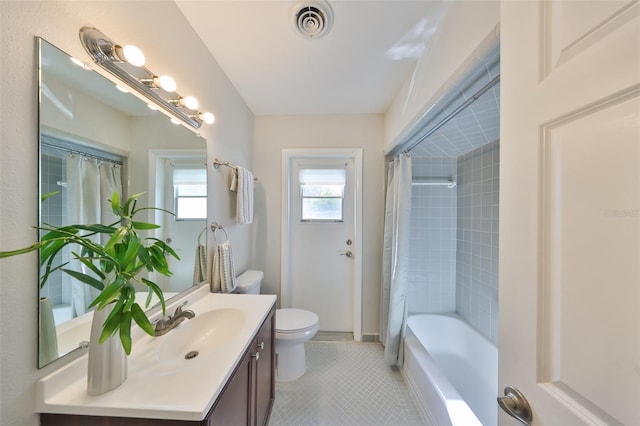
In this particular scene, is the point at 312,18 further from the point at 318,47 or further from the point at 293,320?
the point at 293,320

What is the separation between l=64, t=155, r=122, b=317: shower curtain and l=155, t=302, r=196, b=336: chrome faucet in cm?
29

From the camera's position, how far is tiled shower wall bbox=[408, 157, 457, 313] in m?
2.37

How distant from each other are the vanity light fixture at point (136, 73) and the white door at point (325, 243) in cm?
134

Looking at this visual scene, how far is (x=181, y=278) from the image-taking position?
1.24 meters

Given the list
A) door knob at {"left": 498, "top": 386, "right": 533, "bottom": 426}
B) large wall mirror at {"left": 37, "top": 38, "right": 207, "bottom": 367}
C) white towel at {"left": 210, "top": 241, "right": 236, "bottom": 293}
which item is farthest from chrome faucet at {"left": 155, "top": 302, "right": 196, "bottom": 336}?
door knob at {"left": 498, "top": 386, "right": 533, "bottom": 426}

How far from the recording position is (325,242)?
2.48 metres

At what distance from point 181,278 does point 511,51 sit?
5.26 ft

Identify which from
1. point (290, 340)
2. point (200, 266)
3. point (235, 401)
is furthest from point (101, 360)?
point (290, 340)

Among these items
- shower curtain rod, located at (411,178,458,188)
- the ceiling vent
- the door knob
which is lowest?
the door knob

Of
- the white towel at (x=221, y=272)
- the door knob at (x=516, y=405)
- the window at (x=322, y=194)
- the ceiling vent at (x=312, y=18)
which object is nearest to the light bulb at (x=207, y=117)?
the ceiling vent at (x=312, y=18)

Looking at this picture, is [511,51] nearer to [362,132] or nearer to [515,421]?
[515,421]

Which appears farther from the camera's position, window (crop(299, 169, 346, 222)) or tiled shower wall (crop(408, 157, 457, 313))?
window (crop(299, 169, 346, 222))

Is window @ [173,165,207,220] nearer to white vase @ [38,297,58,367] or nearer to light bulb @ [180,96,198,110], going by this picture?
light bulb @ [180,96,198,110]

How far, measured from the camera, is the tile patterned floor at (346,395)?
57.0 inches
